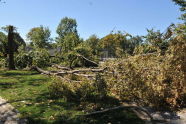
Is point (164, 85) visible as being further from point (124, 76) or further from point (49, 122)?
point (49, 122)

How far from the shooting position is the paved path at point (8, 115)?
423cm

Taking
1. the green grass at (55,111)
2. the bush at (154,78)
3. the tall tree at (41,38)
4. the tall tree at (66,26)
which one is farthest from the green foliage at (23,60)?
the tall tree at (66,26)

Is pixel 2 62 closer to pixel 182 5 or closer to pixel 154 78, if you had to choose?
pixel 154 78

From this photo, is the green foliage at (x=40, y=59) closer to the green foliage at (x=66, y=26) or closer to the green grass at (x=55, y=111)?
the green grass at (x=55, y=111)

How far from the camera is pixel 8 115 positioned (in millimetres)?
4598

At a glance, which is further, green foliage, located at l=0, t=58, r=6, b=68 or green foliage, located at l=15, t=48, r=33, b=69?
green foliage, located at l=0, t=58, r=6, b=68

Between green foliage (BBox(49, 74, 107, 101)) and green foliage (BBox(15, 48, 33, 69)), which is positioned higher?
green foliage (BBox(15, 48, 33, 69))

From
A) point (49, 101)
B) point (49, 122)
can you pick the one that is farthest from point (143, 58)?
point (49, 122)

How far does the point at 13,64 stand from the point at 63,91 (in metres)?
10.4

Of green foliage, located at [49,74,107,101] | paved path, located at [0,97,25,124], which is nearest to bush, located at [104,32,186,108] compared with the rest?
green foliage, located at [49,74,107,101]

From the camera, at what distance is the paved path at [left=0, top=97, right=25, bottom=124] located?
423cm

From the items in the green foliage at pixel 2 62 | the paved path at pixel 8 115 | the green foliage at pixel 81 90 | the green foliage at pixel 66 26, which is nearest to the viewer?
the paved path at pixel 8 115

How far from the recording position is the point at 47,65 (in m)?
14.4

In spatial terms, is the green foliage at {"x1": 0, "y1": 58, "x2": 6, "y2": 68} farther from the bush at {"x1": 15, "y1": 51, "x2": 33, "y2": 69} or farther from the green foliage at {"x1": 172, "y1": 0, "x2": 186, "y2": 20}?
the green foliage at {"x1": 172, "y1": 0, "x2": 186, "y2": 20}
